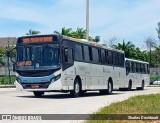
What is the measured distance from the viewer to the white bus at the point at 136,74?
3684cm

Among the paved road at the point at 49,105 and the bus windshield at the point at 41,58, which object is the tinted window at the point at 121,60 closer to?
the paved road at the point at 49,105

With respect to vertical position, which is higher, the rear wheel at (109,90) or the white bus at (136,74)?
the white bus at (136,74)

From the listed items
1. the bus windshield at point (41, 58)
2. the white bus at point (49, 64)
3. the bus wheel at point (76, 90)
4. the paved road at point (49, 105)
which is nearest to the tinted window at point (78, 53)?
the white bus at point (49, 64)

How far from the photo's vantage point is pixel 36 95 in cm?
2339

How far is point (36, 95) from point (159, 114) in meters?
11.9

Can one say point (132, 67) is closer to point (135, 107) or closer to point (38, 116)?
point (135, 107)

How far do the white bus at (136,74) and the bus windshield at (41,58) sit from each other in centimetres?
1433

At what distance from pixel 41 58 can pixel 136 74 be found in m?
20.5

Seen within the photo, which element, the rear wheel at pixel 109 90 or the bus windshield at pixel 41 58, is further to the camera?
the rear wheel at pixel 109 90

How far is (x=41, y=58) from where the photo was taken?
20.7m

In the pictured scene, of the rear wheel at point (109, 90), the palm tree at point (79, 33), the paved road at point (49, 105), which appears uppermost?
the palm tree at point (79, 33)

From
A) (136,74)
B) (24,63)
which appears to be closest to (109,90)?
(24,63)

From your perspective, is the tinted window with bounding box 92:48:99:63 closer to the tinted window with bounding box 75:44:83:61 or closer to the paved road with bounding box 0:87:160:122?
the tinted window with bounding box 75:44:83:61

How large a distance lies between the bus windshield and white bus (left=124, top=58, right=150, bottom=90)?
47.0ft
